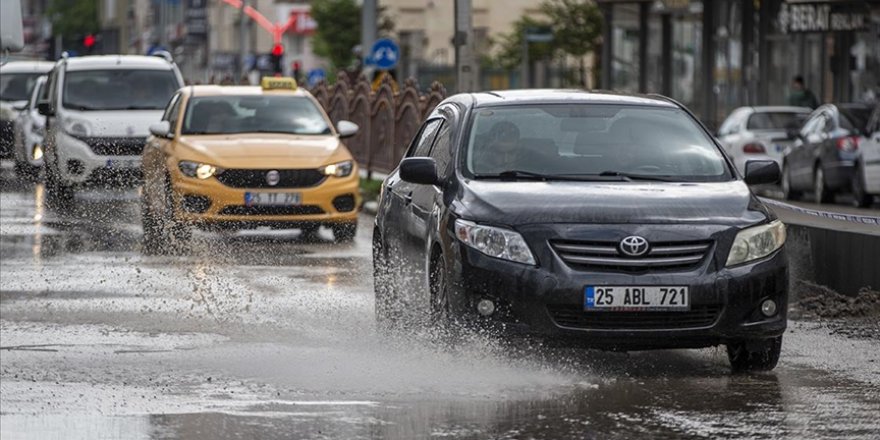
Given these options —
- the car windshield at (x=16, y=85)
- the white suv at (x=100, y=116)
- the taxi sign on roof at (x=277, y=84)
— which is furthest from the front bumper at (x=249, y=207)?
the car windshield at (x=16, y=85)

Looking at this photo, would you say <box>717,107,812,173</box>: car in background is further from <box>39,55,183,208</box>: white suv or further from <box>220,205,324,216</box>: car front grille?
<box>220,205,324,216</box>: car front grille

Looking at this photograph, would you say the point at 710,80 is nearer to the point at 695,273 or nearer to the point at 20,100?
the point at 20,100

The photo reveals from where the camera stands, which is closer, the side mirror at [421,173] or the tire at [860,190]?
the side mirror at [421,173]

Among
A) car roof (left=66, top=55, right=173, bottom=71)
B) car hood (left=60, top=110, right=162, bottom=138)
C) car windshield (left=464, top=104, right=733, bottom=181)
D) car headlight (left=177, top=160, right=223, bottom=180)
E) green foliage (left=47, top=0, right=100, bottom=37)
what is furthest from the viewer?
green foliage (left=47, top=0, right=100, bottom=37)

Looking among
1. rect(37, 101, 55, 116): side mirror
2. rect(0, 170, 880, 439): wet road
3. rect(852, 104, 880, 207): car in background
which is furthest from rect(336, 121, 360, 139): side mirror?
rect(852, 104, 880, 207): car in background

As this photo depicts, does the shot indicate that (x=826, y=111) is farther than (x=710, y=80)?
No

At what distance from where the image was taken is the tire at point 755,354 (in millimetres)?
10094

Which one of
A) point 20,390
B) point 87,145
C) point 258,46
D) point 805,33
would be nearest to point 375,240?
point 20,390

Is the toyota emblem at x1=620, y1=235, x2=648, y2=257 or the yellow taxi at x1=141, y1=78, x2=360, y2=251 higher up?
the toyota emblem at x1=620, y1=235, x2=648, y2=257

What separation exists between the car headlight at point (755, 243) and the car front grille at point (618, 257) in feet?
0.73

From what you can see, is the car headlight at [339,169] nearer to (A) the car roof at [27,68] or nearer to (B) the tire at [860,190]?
(B) the tire at [860,190]

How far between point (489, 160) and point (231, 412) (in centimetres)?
276

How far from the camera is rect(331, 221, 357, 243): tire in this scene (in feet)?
62.4

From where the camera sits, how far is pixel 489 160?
10812 millimetres
